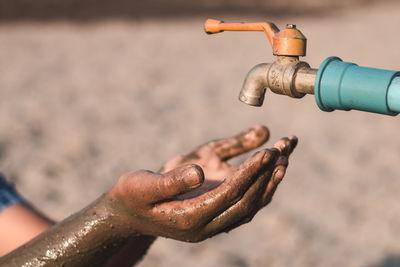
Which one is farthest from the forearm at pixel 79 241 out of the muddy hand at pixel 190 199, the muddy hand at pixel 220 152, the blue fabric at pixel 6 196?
the blue fabric at pixel 6 196

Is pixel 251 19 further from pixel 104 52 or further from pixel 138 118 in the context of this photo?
pixel 138 118

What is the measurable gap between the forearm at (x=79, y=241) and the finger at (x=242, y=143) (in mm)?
411

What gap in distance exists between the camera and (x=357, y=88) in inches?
41.3

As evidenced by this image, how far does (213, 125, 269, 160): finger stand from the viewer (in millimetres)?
1604

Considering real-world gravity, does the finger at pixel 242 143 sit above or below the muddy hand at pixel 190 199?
above

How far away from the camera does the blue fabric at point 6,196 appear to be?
1.82 m

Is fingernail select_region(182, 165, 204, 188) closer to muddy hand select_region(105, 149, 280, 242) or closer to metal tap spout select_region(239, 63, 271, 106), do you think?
muddy hand select_region(105, 149, 280, 242)

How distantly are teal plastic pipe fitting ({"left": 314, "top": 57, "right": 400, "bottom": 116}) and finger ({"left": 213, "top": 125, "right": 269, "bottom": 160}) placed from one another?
47 centimetres

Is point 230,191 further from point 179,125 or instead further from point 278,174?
point 179,125

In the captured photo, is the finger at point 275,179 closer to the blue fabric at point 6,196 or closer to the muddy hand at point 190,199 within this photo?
the muddy hand at point 190,199

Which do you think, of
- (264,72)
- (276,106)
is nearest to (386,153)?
(276,106)

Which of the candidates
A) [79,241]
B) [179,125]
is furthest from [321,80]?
[179,125]

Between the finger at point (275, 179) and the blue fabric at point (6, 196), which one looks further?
the blue fabric at point (6, 196)

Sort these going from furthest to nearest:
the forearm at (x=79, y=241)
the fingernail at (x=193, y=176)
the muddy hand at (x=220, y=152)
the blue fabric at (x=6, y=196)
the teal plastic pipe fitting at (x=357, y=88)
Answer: the blue fabric at (x=6, y=196)
the muddy hand at (x=220, y=152)
the forearm at (x=79, y=241)
the fingernail at (x=193, y=176)
the teal plastic pipe fitting at (x=357, y=88)
